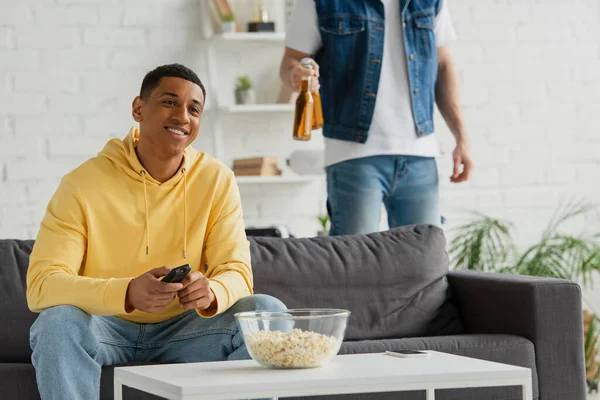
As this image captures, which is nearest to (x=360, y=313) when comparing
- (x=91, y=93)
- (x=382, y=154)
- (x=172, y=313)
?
(x=382, y=154)

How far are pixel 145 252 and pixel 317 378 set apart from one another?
2.71 feet

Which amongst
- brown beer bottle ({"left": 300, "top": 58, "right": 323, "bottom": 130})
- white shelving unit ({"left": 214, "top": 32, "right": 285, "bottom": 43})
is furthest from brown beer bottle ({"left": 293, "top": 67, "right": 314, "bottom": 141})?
white shelving unit ({"left": 214, "top": 32, "right": 285, "bottom": 43})

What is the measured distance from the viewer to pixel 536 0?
4777 millimetres

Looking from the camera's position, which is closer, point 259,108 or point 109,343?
point 109,343

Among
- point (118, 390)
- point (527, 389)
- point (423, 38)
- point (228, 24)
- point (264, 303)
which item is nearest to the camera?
point (527, 389)

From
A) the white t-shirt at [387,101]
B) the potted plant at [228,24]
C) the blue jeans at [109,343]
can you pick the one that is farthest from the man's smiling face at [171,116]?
the potted plant at [228,24]

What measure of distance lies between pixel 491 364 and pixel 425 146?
50.4 inches

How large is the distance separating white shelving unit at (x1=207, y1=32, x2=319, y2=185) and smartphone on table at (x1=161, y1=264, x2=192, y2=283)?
2.42 m

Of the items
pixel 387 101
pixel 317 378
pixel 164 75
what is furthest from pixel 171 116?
pixel 317 378

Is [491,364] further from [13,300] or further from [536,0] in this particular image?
[536,0]

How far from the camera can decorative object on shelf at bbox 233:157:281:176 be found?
441 centimetres

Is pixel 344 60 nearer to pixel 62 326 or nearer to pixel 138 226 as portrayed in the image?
pixel 138 226

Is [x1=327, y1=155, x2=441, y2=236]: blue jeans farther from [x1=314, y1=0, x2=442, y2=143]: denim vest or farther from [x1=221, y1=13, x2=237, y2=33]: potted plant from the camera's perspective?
[x1=221, y1=13, x2=237, y2=33]: potted plant

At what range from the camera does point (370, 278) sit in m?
2.86
